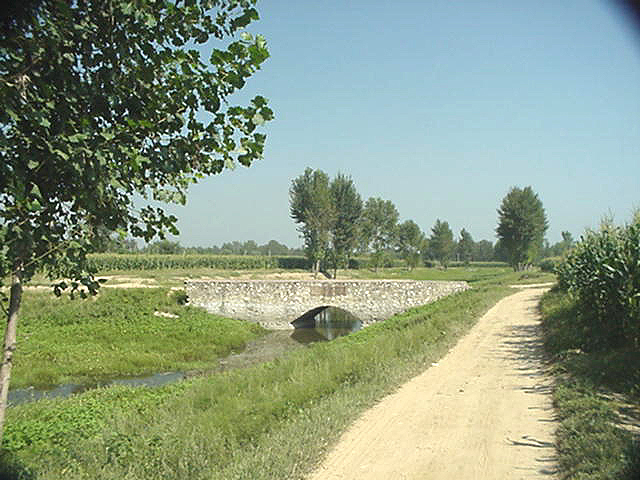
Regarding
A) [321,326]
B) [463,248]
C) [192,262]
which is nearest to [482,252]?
[463,248]

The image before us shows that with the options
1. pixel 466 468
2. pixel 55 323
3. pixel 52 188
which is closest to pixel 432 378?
pixel 466 468

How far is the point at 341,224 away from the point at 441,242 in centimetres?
2997

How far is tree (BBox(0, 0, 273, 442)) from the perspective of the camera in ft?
9.86

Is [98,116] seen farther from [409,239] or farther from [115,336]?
[409,239]

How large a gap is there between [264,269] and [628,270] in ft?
176

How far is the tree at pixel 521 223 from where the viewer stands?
5412 centimetres

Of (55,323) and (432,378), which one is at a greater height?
(432,378)

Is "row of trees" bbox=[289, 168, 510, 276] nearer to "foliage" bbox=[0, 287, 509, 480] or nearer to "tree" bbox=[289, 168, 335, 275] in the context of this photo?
"tree" bbox=[289, 168, 335, 275]

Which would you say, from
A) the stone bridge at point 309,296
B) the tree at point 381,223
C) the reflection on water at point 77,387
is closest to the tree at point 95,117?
the reflection on water at point 77,387

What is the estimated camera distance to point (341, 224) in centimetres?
6762

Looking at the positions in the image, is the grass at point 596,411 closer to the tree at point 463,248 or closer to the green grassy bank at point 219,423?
the green grassy bank at point 219,423

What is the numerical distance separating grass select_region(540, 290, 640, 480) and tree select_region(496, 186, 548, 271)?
4536 cm

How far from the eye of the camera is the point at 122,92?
3.45 meters

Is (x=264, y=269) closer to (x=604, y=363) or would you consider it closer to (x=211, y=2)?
(x=604, y=363)
